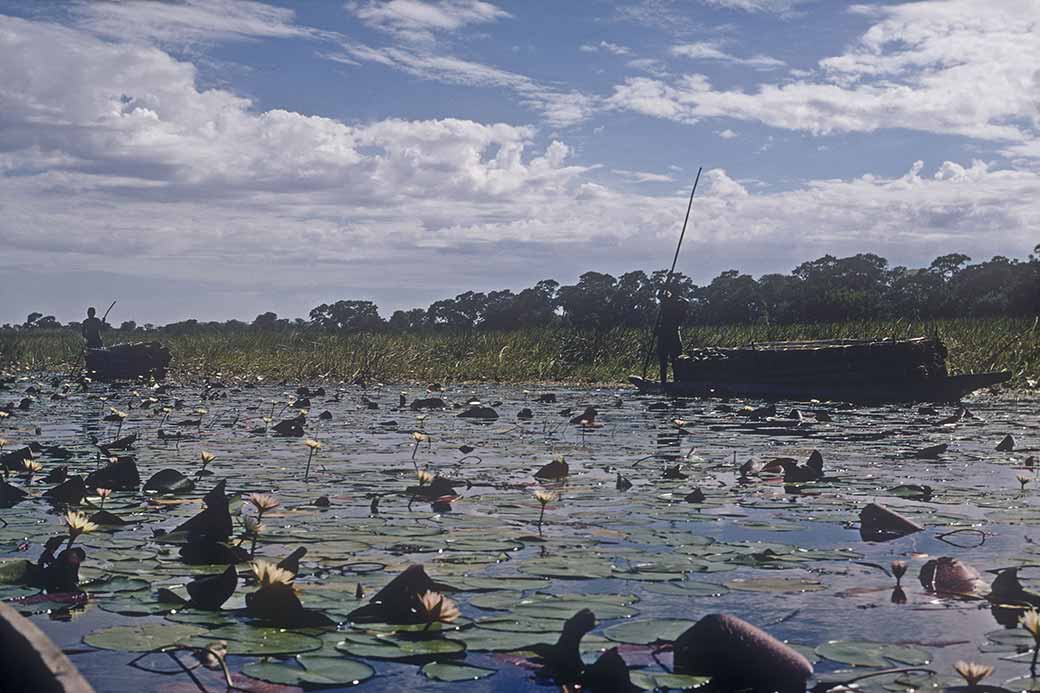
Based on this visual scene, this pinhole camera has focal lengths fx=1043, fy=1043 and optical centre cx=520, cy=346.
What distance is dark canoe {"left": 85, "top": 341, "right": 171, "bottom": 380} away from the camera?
23.3 m

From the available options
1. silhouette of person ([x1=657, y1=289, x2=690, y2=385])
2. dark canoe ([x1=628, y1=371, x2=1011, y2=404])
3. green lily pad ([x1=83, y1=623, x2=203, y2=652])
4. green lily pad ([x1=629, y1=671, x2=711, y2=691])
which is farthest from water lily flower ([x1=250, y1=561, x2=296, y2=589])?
silhouette of person ([x1=657, y1=289, x2=690, y2=385])

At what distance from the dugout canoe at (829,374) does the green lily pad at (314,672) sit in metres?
13.3

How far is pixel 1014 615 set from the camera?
3.64m

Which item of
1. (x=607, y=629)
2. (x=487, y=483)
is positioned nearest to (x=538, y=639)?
(x=607, y=629)

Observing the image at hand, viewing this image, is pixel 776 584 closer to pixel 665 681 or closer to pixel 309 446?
pixel 665 681

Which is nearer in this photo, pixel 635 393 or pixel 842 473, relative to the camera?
pixel 842 473

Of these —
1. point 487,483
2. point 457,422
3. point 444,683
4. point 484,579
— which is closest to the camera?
point 444,683

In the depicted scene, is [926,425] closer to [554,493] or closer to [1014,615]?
[554,493]

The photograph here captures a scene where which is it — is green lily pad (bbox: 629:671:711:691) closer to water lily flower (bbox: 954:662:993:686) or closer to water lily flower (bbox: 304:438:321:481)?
water lily flower (bbox: 954:662:993:686)

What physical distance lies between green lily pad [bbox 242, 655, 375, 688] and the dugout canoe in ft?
43.6

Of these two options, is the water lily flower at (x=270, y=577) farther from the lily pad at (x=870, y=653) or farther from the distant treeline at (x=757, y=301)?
the distant treeline at (x=757, y=301)

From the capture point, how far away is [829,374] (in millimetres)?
16250

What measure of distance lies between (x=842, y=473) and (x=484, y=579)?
4.34 meters

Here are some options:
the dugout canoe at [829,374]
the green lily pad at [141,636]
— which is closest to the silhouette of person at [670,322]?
the dugout canoe at [829,374]
